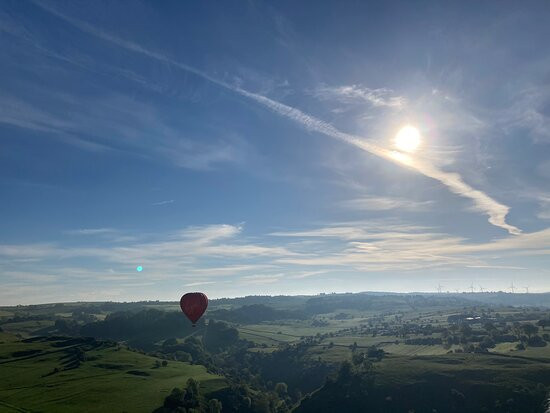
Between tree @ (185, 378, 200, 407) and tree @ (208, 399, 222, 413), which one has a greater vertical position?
tree @ (185, 378, 200, 407)

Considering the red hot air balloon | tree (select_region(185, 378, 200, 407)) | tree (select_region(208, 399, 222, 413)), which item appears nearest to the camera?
the red hot air balloon

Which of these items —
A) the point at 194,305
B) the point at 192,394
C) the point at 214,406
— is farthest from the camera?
the point at 192,394

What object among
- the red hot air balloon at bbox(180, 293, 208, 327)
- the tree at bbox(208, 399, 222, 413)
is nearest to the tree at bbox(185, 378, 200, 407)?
the tree at bbox(208, 399, 222, 413)

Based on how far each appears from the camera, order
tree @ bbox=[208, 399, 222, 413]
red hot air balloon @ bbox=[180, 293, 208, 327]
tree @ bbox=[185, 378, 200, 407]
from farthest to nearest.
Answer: tree @ bbox=[208, 399, 222, 413], tree @ bbox=[185, 378, 200, 407], red hot air balloon @ bbox=[180, 293, 208, 327]

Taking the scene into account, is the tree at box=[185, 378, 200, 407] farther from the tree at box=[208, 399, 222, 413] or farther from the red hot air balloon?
the red hot air balloon

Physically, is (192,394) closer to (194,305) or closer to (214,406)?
(214,406)

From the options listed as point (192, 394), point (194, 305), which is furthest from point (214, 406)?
point (194, 305)

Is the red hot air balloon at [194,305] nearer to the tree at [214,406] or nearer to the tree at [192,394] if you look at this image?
the tree at [192,394]

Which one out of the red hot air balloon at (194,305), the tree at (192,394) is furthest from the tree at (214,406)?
the red hot air balloon at (194,305)

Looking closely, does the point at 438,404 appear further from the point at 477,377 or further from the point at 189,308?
the point at 189,308
